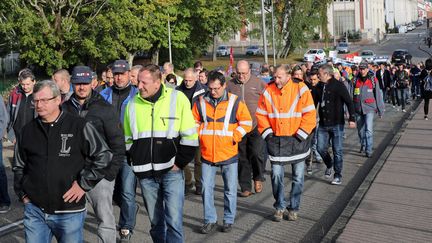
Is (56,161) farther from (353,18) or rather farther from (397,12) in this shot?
(397,12)

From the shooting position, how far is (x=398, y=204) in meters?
8.12

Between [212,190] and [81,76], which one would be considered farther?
[212,190]

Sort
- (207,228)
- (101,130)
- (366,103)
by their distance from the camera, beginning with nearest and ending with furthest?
(101,130) → (207,228) → (366,103)

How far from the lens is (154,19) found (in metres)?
40.4

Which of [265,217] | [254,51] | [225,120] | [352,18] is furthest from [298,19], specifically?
Result: [225,120]

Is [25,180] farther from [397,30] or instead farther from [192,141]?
[397,30]

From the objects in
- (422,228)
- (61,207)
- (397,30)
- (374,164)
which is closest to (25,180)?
(61,207)

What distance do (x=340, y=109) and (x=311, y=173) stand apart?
4.65 ft

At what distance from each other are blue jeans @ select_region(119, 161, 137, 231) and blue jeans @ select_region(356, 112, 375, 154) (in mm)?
6991

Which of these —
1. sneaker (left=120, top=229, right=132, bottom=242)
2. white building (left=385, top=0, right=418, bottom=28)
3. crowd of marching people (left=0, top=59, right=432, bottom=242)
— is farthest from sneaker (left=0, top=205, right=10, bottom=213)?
white building (left=385, top=0, right=418, bottom=28)

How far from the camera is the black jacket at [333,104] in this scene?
1034 centimetres

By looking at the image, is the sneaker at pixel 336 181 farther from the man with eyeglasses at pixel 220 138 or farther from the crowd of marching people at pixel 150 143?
the man with eyeglasses at pixel 220 138

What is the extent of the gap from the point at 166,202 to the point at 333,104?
5.38 metres

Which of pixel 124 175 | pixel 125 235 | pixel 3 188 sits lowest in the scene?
pixel 125 235
